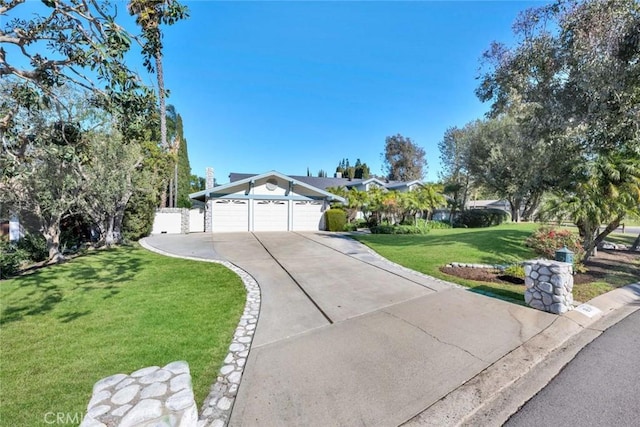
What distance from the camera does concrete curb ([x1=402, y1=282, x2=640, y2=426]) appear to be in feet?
7.91

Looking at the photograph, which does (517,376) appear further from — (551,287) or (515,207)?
(515,207)

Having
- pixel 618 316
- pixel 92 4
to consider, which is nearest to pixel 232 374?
pixel 92 4

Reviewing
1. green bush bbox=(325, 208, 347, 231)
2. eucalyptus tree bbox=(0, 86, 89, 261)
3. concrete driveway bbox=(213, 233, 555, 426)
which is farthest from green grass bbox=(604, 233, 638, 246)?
eucalyptus tree bbox=(0, 86, 89, 261)

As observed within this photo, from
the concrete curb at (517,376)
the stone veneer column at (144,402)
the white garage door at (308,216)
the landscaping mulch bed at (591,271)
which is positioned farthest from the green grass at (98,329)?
the white garage door at (308,216)

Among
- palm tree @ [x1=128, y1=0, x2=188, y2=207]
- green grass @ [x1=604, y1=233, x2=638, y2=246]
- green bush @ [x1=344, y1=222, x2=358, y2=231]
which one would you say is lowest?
green grass @ [x1=604, y1=233, x2=638, y2=246]

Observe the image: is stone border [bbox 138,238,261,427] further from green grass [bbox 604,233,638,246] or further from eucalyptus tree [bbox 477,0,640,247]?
green grass [bbox 604,233,638,246]

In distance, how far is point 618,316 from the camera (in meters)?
4.59

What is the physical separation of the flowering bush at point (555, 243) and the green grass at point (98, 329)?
28.1 feet

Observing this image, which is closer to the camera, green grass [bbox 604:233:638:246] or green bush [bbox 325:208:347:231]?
green grass [bbox 604:233:638:246]

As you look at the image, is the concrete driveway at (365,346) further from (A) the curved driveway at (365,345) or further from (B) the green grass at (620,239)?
(B) the green grass at (620,239)

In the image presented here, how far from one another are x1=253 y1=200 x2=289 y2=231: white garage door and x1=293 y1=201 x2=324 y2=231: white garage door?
0.68 metres

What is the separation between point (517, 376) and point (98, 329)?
17.7 ft

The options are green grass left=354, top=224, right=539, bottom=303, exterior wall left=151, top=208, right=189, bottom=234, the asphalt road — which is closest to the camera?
the asphalt road

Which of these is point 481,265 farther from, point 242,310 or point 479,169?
point 479,169
